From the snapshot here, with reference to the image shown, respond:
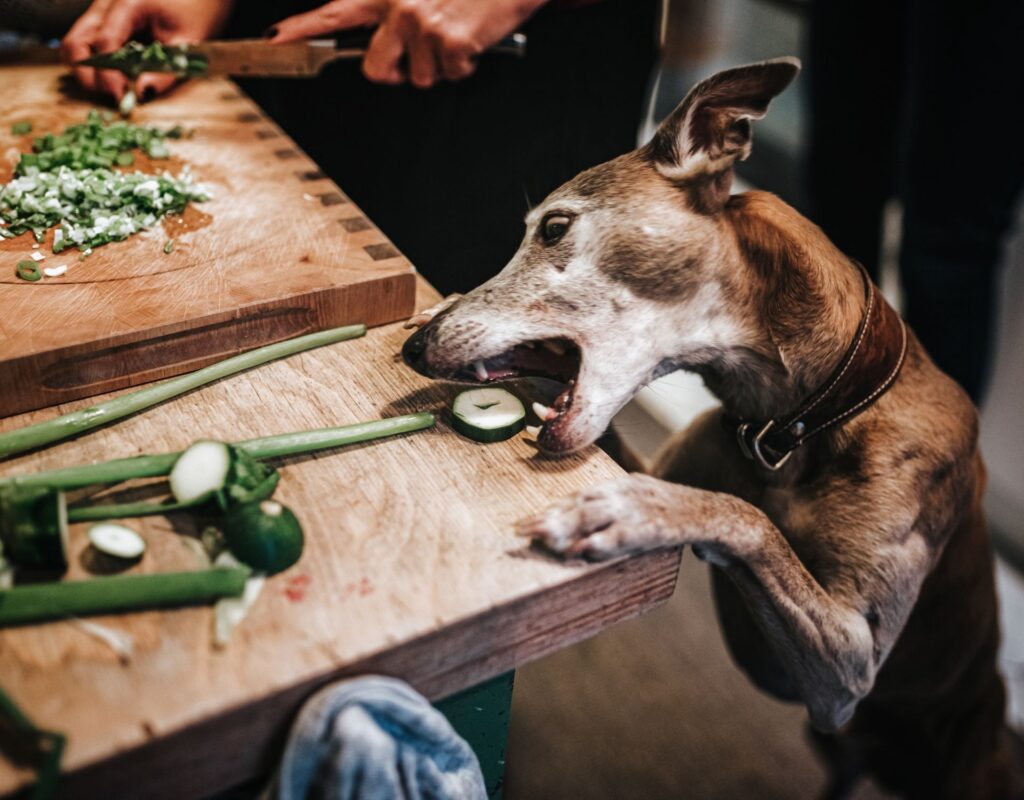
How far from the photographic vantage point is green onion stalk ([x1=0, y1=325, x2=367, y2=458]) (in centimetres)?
110

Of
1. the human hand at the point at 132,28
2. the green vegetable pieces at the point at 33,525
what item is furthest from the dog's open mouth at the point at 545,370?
the human hand at the point at 132,28

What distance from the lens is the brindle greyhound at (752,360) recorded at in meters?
1.15

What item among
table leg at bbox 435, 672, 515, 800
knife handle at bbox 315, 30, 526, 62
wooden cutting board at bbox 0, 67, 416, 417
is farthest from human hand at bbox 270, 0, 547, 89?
table leg at bbox 435, 672, 515, 800

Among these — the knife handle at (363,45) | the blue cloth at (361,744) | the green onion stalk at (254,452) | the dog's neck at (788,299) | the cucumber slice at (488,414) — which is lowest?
the blue cloth at (361,744)

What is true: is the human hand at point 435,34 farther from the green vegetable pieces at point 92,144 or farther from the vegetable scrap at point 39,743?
the vegetable scrap at point 39,743

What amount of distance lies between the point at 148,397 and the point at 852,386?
3.37 feet

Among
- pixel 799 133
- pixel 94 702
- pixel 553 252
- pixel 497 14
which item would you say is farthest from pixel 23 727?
pixel 799 133

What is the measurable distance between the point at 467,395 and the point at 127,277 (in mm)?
597

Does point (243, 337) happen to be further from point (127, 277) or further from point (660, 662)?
point (660, 662)

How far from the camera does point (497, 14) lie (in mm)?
1533

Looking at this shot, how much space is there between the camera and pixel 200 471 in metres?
1.01

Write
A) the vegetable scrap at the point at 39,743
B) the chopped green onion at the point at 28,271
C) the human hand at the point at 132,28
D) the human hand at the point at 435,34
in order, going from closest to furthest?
the vegetable scrap at the point at 39,743 < the chopped green onion at the point at 28,271 < the human hand at the point at 435,34 < the human hand at the point at 132,28

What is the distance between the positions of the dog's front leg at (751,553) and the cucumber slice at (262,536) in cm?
28

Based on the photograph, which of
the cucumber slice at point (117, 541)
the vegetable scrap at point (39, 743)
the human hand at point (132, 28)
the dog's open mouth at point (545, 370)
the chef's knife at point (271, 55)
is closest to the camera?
the vegetable scrap at point (39, 743)
